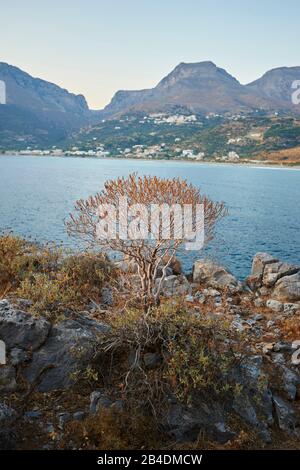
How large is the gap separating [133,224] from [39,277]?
130 inches

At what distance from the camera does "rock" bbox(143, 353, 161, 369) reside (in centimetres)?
859

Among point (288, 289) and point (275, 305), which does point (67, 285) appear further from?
point (288, 289)

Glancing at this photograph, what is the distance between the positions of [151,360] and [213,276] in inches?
419

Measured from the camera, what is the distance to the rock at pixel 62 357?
8.37 meters

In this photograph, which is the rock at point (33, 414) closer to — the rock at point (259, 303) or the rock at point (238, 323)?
the rock at point (238, 323)

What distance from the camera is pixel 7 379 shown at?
8.06m

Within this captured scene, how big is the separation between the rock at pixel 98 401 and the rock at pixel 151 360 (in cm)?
110

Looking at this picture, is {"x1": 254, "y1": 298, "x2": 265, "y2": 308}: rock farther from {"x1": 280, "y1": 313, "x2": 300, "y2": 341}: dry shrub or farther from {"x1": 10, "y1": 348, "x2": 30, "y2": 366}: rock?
{"x1": 10, "y1": 348, "x2": 30, "y2": 366}: rock

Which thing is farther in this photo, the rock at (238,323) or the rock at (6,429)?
the rock at (238,323)

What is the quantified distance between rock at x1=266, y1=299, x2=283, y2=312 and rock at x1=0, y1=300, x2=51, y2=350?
385 inches

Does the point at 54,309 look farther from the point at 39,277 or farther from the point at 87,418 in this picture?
the point at 87,418

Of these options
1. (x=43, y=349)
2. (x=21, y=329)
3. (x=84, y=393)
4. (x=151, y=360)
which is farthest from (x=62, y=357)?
(x=151, y=360)

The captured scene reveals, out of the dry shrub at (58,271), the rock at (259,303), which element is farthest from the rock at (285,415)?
the rock at (259,303)

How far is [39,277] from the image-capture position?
37.5ft
